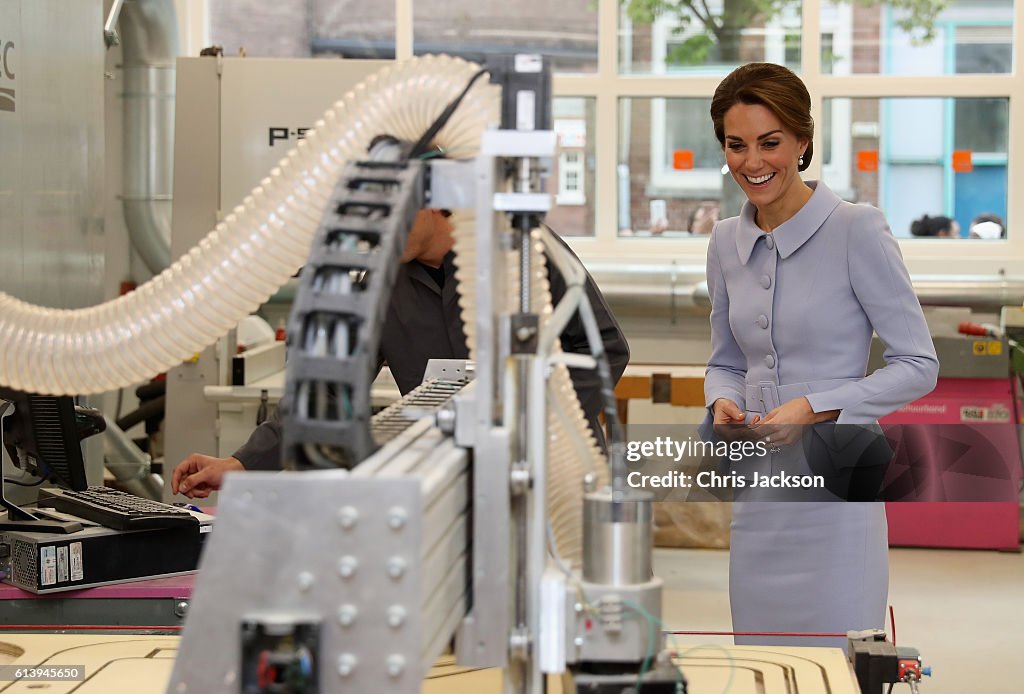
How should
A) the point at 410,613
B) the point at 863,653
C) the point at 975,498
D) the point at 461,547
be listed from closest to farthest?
the point at 410,613
the point at 461,547
the point at 863,653
the point at 975,498

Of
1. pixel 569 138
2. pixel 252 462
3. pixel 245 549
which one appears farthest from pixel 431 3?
pixel 245 549

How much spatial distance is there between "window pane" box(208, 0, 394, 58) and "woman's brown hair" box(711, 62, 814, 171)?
4.04 meters

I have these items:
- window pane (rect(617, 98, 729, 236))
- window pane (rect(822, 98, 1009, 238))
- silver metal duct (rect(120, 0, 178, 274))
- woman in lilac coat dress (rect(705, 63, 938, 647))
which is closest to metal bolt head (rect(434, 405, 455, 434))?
woman in lilac coat dress (rect(705, 63, 938, 647))

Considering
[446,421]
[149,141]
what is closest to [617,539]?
[446,421]

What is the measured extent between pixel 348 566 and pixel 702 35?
16.6ft

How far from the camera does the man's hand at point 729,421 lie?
6.15 ft

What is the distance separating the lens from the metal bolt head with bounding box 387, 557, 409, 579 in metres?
0.79

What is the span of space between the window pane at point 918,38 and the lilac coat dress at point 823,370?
3909mm

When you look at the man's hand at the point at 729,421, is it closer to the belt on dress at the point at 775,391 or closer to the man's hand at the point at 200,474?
the belt on dress at the point at 775,391

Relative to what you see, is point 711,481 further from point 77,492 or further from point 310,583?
point 310,583

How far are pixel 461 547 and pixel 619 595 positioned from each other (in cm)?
13

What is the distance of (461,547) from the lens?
95 centimetres

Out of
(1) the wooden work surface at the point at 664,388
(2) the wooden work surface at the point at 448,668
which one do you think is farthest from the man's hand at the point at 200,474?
(1) the wooden work surface at the point at 664,388

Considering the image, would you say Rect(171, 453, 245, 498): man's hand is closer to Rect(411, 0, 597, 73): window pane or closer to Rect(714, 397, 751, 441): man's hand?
Rect(714, 397, 751, 441): man's hand
